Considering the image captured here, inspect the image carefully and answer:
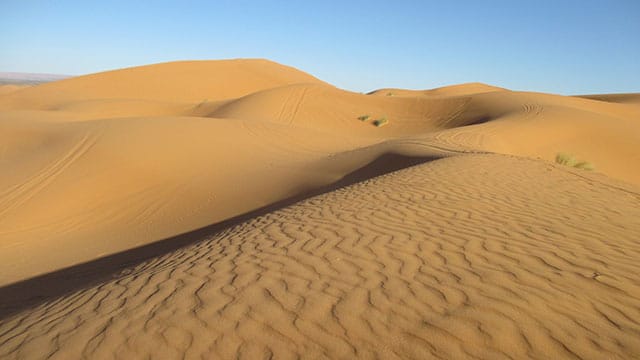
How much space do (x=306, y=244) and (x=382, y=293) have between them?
1558 millimetres

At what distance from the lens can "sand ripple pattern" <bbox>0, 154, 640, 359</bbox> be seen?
2873 mm

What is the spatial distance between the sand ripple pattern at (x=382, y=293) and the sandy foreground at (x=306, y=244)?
2 cm

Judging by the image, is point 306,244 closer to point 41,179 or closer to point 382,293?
point 382,293

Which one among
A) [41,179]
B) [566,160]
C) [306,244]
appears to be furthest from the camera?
[566,160]

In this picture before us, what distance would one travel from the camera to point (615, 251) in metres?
4.30

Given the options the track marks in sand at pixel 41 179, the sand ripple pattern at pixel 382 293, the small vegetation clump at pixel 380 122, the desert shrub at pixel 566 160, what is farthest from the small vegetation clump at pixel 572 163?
the track marks in sand at pixel 41 179

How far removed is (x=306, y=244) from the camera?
490cm

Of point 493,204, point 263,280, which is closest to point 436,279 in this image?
point 263,280

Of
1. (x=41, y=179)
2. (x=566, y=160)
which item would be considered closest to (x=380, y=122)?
(x=566, y=160)

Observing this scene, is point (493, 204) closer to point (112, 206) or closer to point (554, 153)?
point (112, 206)

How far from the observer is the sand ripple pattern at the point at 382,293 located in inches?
113

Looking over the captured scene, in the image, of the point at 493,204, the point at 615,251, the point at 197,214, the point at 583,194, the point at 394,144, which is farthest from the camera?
the point at 394,144

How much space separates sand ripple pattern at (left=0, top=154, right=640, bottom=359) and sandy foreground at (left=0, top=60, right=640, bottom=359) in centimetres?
2

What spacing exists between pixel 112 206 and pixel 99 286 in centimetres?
549
